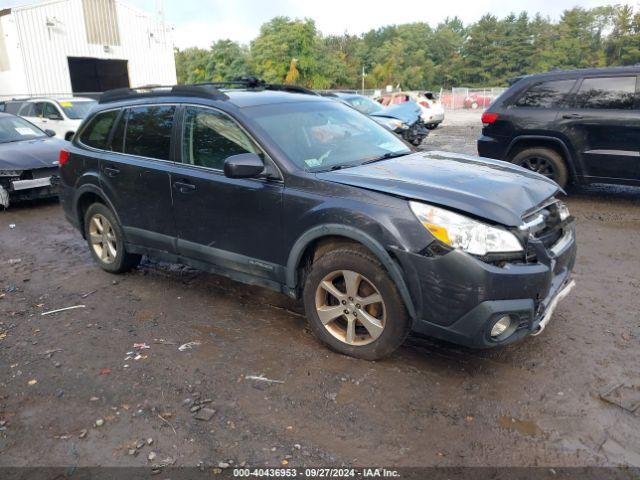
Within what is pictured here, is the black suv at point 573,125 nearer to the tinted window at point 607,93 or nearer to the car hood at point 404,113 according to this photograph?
the tinted window at point 607,93

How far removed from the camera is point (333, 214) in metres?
3.37

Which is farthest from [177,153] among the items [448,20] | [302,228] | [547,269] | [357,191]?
[448,20]

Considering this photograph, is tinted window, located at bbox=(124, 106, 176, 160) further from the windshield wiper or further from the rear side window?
the rear side window

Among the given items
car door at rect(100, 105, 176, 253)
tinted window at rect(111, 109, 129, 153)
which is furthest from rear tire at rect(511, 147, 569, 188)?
tinted window at rect(111, 109, 129, 153)

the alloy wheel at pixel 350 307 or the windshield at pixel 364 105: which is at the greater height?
the windshield at pixel 364 105

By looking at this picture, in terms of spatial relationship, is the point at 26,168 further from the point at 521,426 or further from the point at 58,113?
the point at 521,426

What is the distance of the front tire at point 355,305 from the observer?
3.23m

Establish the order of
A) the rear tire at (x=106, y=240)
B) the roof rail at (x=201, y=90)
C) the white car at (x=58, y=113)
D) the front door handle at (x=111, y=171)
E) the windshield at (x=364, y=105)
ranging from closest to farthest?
the roof rail at (x=201, y=90) → the front door handle at (x=111, y=171) → the rear tire at (x=106, y=240) → the white car at (x=58, y=113) → the windshield at (x=364, y=105)

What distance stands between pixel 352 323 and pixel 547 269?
1.26 meters

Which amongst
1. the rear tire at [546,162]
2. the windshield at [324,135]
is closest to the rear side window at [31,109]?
the windshield at [324,135]

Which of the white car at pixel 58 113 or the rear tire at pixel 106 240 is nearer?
the rear tire at pixel 106 240

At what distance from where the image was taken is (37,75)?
80.5 feet

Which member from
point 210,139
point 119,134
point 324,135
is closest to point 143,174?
point 119,134

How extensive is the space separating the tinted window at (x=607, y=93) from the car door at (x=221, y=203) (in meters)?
5.32
